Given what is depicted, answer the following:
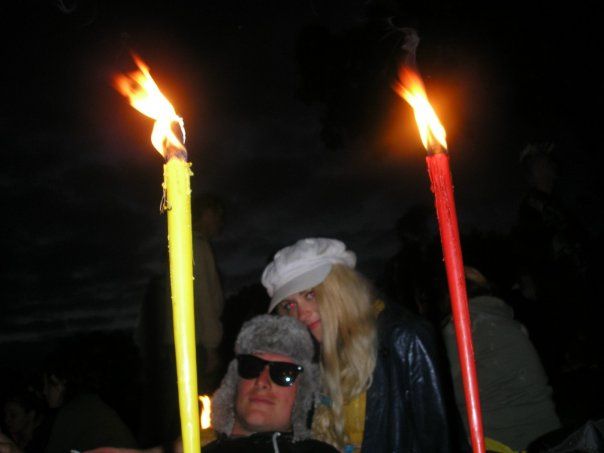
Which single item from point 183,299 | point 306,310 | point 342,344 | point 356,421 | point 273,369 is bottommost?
point 356,421

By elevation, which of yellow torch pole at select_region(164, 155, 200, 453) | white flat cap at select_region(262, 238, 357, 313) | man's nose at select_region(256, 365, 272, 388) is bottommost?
man's nose at select_region(256, 365, 272, 388)

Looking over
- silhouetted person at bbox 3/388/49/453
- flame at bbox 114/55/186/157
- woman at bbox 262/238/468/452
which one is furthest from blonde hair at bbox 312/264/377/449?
silhouetted person at bbox 3/388/49/453

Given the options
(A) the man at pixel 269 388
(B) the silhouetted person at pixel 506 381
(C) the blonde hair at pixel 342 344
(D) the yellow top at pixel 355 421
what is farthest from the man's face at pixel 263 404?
(B) the silhouetted person at pixel 506 381

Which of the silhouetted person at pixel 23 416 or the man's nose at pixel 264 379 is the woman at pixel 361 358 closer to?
the man's nose at pixel 264 379

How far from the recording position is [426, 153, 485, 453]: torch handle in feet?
4.29

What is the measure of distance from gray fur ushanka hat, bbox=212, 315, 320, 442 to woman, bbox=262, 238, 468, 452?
3.6 inches

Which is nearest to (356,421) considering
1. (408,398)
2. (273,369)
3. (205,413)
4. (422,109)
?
(408,398)

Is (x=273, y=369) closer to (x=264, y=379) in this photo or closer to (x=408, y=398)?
(x=264, y=379)

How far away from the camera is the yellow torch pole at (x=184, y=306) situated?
103 centimetres

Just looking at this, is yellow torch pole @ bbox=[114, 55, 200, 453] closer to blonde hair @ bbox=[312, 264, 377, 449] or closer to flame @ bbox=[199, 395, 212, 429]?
blonde hair @ bbox=[312, 264, 377, 449]

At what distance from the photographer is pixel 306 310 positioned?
11.3 ft

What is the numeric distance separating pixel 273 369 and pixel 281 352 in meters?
0.12

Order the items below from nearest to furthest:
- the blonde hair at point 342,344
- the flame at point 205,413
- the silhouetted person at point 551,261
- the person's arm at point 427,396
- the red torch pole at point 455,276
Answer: the red torch pole at point 455,276 → the person's arm at point 427,396 → the blonde hair at point 342,344 → the flame at point 205,413 → the silhouetted person at point 551,261

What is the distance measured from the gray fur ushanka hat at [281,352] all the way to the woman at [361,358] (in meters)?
0.09
